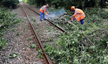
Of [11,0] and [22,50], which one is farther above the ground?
[11,0]

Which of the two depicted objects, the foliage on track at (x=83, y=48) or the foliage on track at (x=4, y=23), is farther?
the foliage on track at (x=4, y=23)

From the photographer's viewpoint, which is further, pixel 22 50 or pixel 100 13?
pixel 100 13

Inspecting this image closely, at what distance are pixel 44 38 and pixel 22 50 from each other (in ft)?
5.31

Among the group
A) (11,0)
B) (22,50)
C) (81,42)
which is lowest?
(22,50)

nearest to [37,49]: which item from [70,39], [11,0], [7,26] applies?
[70,39]

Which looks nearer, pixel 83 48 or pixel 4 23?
pixel 83 48

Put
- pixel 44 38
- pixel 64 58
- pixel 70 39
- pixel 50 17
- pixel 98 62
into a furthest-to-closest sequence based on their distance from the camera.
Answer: pixel 50 17
pixel 44 38
pixel 70 39
pixel 64 58
pixel 98 62

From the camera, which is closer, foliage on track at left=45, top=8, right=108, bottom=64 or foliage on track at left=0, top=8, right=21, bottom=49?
foliage on track at left=45, top=8, right=108, bottom=64

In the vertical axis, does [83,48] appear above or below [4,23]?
below

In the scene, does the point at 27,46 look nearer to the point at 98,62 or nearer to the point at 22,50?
the point at 22,50

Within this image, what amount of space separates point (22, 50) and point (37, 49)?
2.40 feet

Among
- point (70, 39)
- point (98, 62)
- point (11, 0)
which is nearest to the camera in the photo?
point (98, 62)

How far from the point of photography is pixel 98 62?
12.5ft

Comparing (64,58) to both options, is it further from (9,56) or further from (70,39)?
(9,56)
